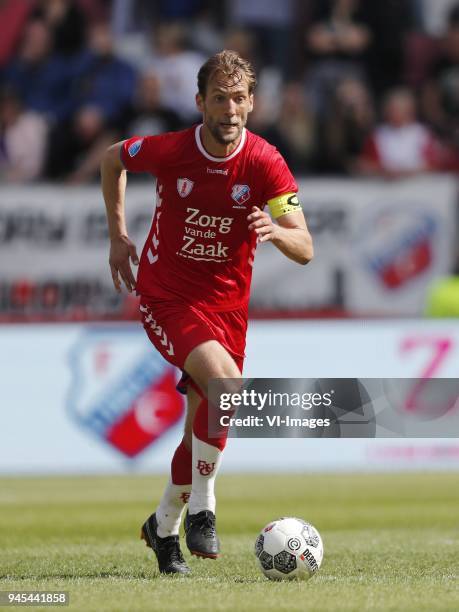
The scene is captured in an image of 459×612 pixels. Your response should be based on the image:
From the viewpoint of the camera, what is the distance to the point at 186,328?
22.8 feet

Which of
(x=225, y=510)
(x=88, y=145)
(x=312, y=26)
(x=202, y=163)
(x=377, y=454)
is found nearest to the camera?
(x=202, y=163)

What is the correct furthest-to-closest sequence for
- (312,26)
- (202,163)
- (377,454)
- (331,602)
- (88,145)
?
1. (312,26)
2. (88,145)
3. (377,454)
4. (202,163)
5. (331,602)

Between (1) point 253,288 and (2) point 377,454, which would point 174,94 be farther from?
(2) point 377,454

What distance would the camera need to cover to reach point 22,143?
53.1 feet

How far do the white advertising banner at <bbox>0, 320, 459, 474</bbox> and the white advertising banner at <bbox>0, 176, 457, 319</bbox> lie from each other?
0.49 m

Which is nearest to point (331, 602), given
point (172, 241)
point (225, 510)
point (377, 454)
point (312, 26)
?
point (172, 241)

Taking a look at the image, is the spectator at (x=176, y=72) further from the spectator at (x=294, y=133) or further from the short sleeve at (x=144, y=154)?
the short sleeve at (x=144, y=154)

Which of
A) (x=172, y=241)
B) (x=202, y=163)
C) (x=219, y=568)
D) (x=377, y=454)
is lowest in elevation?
(x=377, y=454)

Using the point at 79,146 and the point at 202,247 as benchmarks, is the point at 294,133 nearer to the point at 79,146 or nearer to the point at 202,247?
the point at 79,146

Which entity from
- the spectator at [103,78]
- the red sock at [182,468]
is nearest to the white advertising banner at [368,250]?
the spectator at [103,78]

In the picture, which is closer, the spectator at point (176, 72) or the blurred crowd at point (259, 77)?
the blurred crowd at point (259, 77)

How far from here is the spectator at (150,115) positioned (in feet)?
51.7

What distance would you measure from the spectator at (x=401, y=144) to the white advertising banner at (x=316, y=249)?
1276 millimetres

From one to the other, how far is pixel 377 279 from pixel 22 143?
15.6 feet
